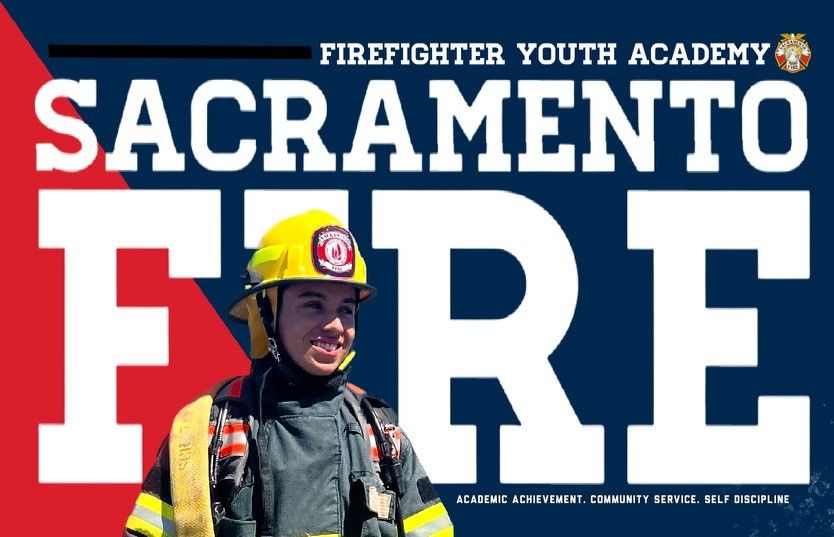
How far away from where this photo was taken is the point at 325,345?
28.3ft

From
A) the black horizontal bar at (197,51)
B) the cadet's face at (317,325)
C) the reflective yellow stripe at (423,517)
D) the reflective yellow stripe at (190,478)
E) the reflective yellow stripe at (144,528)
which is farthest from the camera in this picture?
the black horizontal bar at (197,51)

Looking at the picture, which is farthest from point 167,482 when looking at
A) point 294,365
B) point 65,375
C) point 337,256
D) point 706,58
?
point 706,58

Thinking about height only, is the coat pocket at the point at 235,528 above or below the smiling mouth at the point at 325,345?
below

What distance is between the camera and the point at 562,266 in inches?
470

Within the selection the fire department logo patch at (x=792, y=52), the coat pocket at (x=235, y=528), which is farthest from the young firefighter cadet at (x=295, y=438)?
the fire department logo patch at (x=792, y=52)

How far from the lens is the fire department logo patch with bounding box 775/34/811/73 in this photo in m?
12.1

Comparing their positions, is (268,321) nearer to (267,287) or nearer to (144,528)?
(267,287)

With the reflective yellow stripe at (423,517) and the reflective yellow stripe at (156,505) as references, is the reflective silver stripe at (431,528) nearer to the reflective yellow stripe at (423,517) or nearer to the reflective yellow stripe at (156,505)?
the reflective yellow stripe at (423,517)

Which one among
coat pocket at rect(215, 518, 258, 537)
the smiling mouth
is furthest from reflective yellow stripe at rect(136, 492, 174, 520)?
the smiling mouth

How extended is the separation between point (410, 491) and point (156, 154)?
3.89 meters

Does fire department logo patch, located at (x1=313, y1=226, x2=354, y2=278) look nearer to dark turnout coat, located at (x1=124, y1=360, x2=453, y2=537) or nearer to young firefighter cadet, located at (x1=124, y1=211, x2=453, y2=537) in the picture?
young firefighter cadet, located at (x1=124, y1=211, x2=453, y2=537)

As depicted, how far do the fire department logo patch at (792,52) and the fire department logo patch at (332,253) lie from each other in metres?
4.34

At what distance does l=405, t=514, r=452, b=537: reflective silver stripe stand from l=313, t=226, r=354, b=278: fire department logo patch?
50.4 inches

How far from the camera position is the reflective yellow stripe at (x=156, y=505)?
8.51 metres
